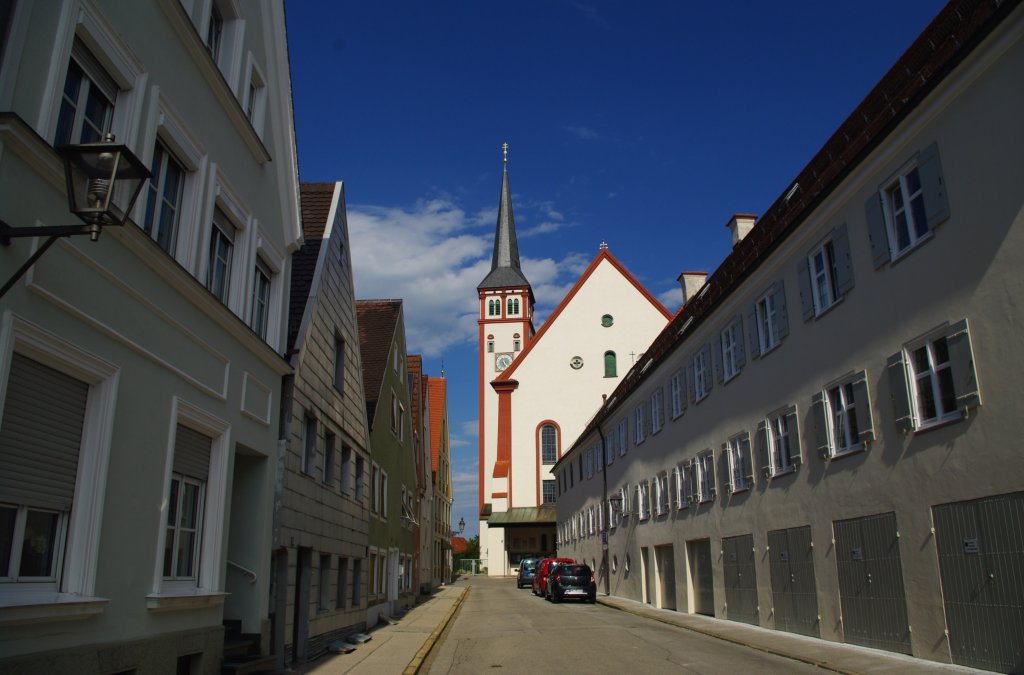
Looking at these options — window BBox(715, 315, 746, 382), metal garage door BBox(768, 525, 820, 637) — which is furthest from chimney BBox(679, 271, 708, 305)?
metal garage door BBox(768, 525, 820, 637)

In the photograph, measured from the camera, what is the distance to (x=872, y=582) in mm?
12883

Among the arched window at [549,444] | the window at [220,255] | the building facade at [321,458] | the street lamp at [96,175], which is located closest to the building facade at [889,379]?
the building facade at [321,458]

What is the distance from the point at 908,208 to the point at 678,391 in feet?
42.9

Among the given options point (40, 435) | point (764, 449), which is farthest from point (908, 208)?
point (40, 435)

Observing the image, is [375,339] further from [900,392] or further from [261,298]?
→ [900,392]

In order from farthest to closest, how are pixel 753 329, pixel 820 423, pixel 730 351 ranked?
1. pixel 730 351
2. pixel 753 329
3. pixel 820 423

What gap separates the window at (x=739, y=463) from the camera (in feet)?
60.3

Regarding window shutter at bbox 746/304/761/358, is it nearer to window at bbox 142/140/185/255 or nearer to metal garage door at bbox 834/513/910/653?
metal garage door at bbox 834/513/910/653

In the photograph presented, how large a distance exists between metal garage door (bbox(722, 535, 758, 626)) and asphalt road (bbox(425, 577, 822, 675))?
4.64 ft

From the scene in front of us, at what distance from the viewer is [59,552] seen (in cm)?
689

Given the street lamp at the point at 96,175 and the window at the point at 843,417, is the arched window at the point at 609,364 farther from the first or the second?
the street lamp at the point at 96,175

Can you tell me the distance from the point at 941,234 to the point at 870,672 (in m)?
6.00

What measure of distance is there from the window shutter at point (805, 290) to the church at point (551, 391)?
44308 millimetres

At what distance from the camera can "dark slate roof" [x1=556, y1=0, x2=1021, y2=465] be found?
10.5 metres
